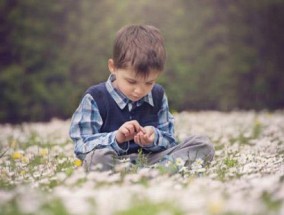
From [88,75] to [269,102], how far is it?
3346mm

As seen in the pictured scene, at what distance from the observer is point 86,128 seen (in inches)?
146

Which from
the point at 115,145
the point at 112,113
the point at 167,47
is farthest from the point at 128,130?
the point at 167,47

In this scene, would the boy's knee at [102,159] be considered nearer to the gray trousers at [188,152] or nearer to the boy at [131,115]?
the boy at [131,115]

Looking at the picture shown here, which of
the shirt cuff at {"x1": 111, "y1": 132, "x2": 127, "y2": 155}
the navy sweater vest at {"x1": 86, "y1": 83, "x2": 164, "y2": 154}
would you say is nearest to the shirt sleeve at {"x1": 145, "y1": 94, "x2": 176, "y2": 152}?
the navy sweater vest at {"x1": 86, "y1": 83, "x2": 164, "y2": 154}

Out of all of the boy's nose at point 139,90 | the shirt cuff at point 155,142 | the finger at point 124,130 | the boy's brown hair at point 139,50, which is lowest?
the shirt cuff at point 155,142

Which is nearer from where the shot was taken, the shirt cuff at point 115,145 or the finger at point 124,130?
the finger at point 124,130

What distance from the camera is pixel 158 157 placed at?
3848 millimetres

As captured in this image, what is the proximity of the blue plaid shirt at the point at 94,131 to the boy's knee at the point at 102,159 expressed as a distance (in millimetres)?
125

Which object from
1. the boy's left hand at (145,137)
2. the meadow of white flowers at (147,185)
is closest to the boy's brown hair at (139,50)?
the boy's left hand at (145,137)

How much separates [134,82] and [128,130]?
335 mm

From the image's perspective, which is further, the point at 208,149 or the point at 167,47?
the point at 167,47

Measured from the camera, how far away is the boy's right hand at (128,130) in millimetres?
3383

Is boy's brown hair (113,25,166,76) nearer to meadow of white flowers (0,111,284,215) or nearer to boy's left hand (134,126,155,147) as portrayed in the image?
boy's left hand (134,126,155,147)

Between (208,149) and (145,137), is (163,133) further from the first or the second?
(145,137)
